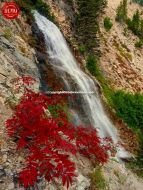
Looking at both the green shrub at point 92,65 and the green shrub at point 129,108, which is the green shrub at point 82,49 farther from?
the green shrub at point 129,108

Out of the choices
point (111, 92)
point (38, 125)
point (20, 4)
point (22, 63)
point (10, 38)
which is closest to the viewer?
point (38, 125)

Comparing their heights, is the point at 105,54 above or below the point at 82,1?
below

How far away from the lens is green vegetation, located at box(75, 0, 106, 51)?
86.6 ft

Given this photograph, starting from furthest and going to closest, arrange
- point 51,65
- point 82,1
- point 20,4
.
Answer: point 82,1 < point 20,4 < point 51,65

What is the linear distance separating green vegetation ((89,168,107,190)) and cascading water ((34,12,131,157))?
286 inches

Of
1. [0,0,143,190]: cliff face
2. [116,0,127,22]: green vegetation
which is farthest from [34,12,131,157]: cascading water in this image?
[116,0,127,22]: green vegetation

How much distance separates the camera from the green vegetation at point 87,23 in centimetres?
2641

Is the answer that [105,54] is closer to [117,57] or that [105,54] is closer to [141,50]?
[117,57]

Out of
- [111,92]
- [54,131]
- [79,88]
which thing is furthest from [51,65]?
[54,131]

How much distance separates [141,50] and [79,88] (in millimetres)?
12270

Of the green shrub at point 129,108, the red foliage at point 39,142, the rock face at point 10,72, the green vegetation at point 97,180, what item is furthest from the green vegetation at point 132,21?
the red foliage at point 39,142

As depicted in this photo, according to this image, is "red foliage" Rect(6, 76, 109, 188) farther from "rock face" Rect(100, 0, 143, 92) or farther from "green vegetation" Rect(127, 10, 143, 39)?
"green vegetation" Rect(127, 10, 143, 39)

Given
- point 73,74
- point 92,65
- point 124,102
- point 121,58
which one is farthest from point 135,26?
point 73,74

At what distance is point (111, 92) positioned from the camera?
82.8 ft
